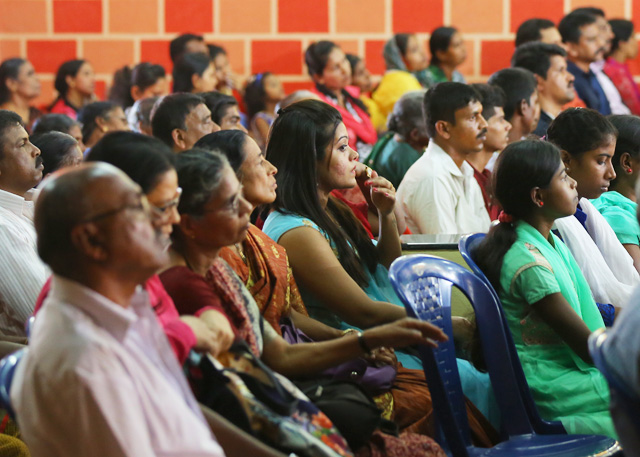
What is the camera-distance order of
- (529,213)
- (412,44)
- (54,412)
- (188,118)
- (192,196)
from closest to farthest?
(54,412) < (192,196) < (529,213) < (188,118) < (412,44)

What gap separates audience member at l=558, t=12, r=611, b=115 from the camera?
6.36 metres

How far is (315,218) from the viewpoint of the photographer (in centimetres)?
259

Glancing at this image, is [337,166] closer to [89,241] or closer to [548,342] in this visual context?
[548,342]

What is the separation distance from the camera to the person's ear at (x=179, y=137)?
12.6ft

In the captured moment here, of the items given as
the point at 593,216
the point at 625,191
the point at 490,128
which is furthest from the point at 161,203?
the point at 490,128

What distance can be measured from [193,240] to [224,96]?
2.59m

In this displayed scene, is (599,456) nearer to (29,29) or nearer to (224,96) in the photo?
(224,96)

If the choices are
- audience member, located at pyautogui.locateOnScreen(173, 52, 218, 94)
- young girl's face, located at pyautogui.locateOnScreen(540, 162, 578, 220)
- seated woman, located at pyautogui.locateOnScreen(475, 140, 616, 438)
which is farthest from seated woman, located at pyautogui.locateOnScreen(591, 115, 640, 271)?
audience member, located at pyautogui.locateOnScreen(173, 52, 218, 94)

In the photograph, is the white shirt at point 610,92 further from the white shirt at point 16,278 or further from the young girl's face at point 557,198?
the white shirt at point 16,278

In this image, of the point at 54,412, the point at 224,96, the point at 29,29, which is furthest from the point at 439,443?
the point at 29,29

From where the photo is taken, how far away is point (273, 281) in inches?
88.8

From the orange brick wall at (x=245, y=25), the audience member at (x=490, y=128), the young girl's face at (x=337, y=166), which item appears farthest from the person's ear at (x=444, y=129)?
the orange brick wall at (x=245, y=25)

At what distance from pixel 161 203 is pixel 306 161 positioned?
1020 millimetres

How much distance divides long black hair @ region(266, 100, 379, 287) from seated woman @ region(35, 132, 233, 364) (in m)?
0.93
